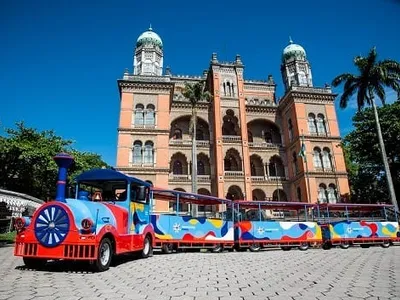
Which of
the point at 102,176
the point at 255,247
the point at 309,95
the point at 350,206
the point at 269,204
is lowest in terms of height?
the point at 255,247

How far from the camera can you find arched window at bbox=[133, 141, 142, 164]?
28836 millimetres

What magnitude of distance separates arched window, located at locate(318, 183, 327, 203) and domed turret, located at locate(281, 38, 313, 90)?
1389 cm

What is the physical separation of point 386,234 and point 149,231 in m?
15.7

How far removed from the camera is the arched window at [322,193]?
98.8ft

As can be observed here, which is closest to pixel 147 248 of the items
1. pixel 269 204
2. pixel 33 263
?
pixel 33 263

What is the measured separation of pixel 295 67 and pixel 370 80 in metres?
13.7

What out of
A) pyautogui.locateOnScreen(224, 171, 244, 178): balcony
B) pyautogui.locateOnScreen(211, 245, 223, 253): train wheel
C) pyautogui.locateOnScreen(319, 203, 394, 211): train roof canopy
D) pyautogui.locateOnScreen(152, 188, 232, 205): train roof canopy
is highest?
pyautogui.locateOnScreen(224, 171, 244, 178): balcony

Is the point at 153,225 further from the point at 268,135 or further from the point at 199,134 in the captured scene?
the point at 268,135

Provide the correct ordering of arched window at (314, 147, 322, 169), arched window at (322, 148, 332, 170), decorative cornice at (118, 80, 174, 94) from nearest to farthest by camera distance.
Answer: decorative cornice at (118, 80, 174, 94)
arched window at (314, 147, 322, 169)
arched window at (322, 148, 332, 170)

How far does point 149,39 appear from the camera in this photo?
35375 mm

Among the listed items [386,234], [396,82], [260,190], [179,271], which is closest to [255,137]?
[260,190]

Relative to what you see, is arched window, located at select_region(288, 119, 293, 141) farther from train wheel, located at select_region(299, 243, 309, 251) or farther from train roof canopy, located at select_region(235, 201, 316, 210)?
train wheel, located at select_region(299, 243, 309, 251)

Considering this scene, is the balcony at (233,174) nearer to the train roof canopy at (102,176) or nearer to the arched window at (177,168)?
the arched window at (177,168)

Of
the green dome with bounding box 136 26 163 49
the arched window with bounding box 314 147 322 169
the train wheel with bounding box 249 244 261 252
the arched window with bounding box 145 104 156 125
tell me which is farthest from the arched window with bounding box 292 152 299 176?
the green dome with bounding box 136 26 163 49
